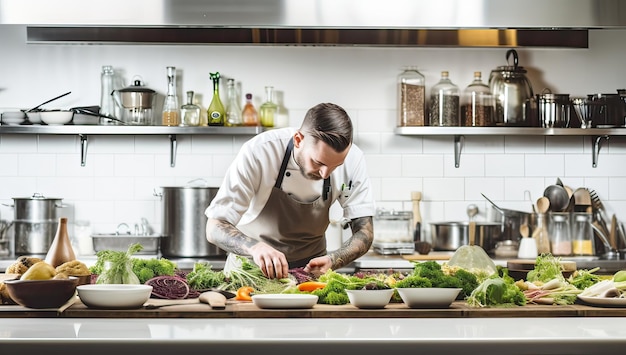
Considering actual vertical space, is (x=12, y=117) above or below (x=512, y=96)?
below

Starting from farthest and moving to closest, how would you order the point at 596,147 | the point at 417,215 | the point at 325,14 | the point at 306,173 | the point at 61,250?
the point at 596,147 < the point at 417,215 < the point at 306,173 < the point at 325,14 < the point at 61,250

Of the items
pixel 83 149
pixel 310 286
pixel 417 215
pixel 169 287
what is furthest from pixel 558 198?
pixel 169 287

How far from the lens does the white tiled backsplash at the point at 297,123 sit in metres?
5.63

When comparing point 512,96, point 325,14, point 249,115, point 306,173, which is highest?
point 325,14

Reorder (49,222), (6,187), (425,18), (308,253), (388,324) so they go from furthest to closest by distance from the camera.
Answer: (6,187) → (49,222) → (308,253) → (425,18) → (388,324)

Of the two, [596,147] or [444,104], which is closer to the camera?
[444,104]

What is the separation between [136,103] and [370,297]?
3143 mm

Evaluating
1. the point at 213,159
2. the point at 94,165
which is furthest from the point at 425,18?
the point at 94,165

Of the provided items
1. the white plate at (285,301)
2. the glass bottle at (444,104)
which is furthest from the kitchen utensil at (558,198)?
the white plate at (285,301)

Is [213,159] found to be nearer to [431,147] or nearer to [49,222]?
[49,222]

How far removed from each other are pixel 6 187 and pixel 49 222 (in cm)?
57

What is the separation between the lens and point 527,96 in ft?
18.2

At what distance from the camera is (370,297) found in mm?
2621

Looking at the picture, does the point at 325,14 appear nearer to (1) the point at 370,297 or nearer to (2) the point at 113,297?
(1) the point at 370,297
